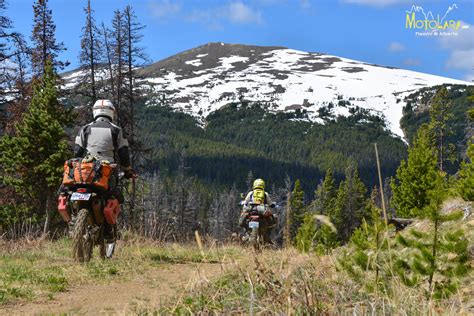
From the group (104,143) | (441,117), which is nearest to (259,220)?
(104,143)

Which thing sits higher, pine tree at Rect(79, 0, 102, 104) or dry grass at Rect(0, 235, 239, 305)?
pine tree at Rect(79, 0, 102, 104)

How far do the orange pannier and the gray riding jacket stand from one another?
0.39 meters

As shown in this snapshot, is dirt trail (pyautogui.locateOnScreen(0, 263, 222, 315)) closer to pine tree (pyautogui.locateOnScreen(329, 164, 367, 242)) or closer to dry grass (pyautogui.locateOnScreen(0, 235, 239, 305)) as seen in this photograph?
dry grass (pyautogui.locateOnScreen(0, 235, 239, 305))

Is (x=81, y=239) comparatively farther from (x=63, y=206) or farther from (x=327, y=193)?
(x=327, y=193)

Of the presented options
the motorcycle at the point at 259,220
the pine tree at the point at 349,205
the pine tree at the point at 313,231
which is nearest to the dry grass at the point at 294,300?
the pine tree at the point at 313,231

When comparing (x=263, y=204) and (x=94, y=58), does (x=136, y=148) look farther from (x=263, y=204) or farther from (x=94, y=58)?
(x=263, y=204)

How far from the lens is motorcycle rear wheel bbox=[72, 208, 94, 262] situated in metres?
6.89

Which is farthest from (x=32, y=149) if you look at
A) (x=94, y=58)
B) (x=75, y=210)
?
(x=75, y=210)

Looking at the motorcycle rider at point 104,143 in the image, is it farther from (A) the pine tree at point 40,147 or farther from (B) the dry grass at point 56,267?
(A) the pine tree at point 40,147

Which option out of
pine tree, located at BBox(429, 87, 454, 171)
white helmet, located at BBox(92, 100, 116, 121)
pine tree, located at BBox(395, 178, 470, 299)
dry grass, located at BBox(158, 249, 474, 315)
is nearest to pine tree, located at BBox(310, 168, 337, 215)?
pine tree, located at BBox(429, 87, 454, 171)

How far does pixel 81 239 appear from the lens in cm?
692

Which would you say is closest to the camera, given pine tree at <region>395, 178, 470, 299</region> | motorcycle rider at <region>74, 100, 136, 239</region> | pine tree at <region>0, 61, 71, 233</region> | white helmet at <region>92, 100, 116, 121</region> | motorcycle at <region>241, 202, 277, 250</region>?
pine tree at <region>395, 178, 470, 299</region>

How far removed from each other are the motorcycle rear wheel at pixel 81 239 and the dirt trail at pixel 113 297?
1.02 meters

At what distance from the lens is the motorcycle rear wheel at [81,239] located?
22.6 feet
